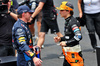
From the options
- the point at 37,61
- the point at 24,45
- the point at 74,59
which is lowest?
the point at 74,59

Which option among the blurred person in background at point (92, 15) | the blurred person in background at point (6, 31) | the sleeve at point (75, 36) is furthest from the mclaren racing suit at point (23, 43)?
the blurred person in background at point (92, 15)

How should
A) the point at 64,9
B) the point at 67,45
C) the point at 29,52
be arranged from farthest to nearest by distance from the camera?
the point at 64,9 < the point at 67,45 < the point at 29,52

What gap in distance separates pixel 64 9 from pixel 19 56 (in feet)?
4.21

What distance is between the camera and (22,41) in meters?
4.68

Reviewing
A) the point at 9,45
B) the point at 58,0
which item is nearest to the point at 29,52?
the point at 9,45

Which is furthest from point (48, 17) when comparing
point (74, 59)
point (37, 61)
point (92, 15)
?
point (37, 61)

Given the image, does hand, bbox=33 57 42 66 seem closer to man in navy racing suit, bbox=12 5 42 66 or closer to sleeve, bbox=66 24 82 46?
man in navy racing suit, bbox=12 5 42 66

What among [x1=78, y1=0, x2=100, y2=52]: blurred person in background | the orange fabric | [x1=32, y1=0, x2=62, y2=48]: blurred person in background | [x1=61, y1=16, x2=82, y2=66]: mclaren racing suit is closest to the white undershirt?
[x1=78, y1=0, x2=100, y2=52]: blurred person in background

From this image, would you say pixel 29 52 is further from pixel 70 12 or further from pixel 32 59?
pixel 70 12

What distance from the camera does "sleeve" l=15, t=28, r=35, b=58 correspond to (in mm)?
4629

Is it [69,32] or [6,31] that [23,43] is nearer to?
[69,32]

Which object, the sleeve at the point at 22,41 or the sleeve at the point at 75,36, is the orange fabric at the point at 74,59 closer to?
the sleeve at the point at 75,36

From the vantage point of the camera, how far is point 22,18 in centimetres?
498

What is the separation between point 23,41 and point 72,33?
978 mm
